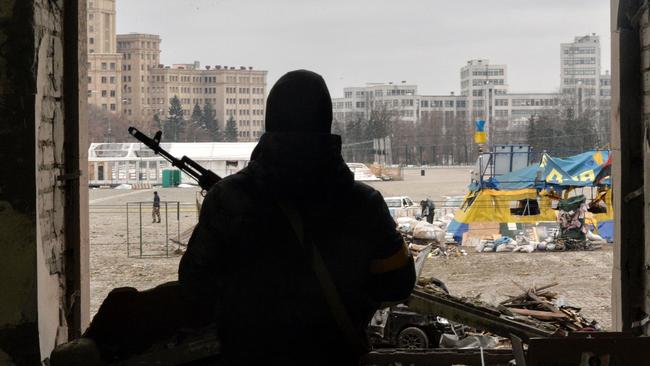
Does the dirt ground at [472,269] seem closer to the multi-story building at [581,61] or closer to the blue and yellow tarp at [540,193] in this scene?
the blue and yellow tarp at [540,193]

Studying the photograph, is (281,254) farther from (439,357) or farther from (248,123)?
(248,123)

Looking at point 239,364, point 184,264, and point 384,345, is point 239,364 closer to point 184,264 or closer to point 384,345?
point 184,264

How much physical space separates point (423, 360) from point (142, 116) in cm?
8562

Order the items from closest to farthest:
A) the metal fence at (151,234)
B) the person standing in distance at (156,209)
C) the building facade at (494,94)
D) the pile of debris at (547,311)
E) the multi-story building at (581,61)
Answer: the pile of debris at (547,311), the metal fence at (151,234), the person standing in distance at (156,209), the building facade at (494,94), the multi-story building at (581,61)

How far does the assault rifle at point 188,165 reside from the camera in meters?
4.47

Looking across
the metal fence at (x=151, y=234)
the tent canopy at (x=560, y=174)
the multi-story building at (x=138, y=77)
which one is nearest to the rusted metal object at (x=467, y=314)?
the metal fence at (x=151, y=234)

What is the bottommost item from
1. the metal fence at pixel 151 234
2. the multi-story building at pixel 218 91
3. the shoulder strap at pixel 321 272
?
the metal fence at pixel 151 234

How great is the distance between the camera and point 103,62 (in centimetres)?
9138

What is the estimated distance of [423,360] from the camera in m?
5.26

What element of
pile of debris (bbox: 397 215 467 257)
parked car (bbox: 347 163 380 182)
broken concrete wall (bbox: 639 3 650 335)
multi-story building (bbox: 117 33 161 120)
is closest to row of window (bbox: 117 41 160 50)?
multi-story building (bbox: 117 33 161 120)

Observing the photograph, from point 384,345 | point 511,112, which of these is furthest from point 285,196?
point 511,112

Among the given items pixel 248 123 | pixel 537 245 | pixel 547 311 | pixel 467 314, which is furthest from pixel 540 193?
pixel 248 123

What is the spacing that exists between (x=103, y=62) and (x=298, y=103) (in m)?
94.0

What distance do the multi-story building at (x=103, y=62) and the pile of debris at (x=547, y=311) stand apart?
7741 centimetres
